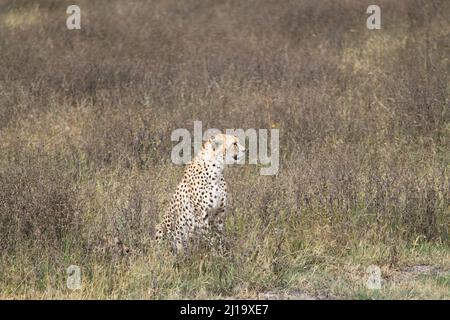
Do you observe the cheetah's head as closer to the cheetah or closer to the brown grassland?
the cheetah

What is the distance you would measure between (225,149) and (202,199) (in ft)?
1.43

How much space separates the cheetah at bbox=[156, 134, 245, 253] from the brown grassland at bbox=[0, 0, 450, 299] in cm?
21

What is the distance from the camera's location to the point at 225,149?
6.65m

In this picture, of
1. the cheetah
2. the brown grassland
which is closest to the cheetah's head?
the cheetah

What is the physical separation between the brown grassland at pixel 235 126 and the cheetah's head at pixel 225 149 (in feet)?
1.76

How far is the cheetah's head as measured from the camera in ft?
21.8

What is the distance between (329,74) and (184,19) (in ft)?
11.4

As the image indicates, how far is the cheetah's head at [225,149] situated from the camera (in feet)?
21.8

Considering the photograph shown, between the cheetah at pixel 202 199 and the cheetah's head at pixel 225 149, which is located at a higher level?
the cheetah's head at pixel 225 149

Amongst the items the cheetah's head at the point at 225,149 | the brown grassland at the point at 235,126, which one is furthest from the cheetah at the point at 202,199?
the brown grassland at the point at 235,126

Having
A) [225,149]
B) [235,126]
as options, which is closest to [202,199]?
[225,149]

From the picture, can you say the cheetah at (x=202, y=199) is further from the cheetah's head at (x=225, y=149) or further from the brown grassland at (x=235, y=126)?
the brown grassland at (x=235, y=126)

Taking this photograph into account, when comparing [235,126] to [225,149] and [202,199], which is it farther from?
[202,199]

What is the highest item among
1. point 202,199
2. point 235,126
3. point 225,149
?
point 235,126
